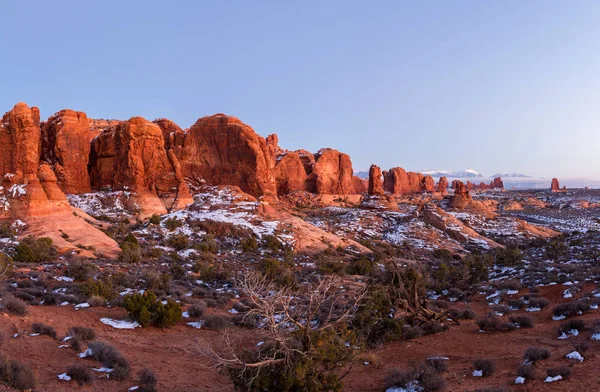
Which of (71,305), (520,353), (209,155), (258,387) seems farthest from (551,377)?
(209,155)

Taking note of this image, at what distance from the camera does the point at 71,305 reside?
474 inches

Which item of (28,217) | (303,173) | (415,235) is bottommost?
(415,235)

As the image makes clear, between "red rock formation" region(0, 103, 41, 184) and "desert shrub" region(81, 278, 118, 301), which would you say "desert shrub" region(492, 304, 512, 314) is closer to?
"desert shrub" region(81, 278, 118, 301)

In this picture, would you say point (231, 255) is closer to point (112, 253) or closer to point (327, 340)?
point (112, 253)

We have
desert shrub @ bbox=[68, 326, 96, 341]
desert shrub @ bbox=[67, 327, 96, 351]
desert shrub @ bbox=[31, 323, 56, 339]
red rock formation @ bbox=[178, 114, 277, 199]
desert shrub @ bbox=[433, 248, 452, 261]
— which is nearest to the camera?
desert shrub @ bbox=[67, 327, 96, 351]

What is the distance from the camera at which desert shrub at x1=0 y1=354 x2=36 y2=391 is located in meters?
5.95

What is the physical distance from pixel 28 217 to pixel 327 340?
84.1 feet

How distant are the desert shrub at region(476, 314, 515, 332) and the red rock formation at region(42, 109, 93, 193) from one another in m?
38.3

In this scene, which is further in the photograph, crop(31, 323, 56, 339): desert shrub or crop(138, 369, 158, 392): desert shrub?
crop(31, 323, 56, 339): desert shrub

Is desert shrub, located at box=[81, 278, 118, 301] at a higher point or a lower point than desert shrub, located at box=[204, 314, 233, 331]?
higher

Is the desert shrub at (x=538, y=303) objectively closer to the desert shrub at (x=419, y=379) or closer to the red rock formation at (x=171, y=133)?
the desert shrub at (x=419, y=379)

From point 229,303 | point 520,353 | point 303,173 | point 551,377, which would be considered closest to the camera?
point 551,377

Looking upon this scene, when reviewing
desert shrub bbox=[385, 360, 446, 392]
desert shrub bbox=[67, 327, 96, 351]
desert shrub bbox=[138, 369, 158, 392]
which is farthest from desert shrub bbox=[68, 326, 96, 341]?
desert shrub bbox=[385, 360, 446, 392]

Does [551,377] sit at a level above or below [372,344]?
above
